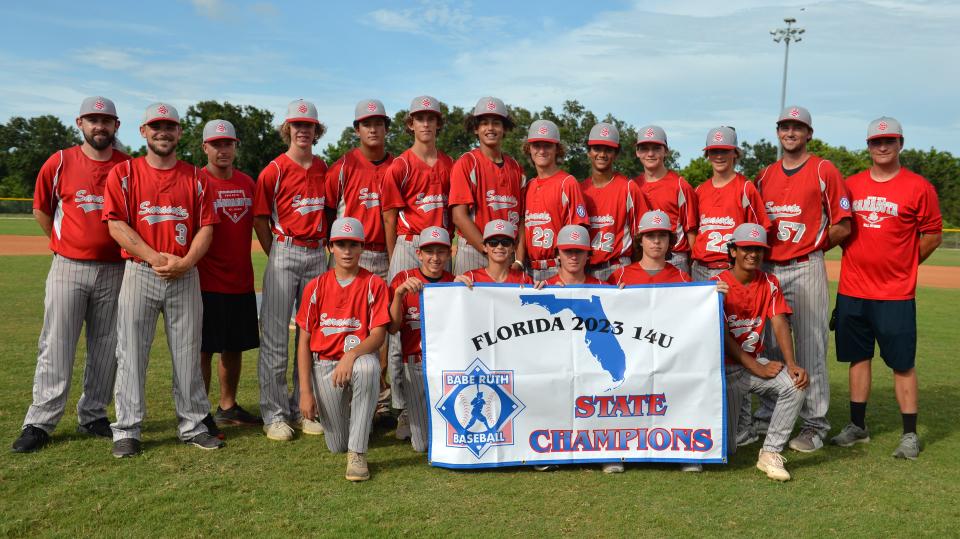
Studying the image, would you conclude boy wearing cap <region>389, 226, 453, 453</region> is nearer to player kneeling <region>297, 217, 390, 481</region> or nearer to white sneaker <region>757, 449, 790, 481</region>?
player kneeling <region>297, 217, 390, 481</region>

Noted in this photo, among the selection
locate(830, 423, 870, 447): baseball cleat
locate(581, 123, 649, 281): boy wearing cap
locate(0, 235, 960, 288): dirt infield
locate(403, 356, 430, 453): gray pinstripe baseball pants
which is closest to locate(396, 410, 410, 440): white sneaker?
locate(403, 356, 430, 453): gray pinstripe baseball pants

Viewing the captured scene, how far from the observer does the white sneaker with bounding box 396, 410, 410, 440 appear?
20.2 feet

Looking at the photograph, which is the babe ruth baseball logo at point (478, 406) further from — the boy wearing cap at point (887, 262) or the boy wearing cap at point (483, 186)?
the boy wearing cap at point (887, 262)

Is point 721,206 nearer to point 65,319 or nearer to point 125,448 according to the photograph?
point 125,448

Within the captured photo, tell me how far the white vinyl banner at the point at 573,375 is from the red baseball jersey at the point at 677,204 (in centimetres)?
112

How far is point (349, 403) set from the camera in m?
5.58

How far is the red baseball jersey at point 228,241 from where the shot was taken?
20.8 ft

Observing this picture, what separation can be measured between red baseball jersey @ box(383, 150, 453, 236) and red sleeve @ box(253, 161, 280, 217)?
0.90 meters

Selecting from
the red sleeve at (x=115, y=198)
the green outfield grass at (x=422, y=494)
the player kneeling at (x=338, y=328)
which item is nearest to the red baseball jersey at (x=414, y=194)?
the player kneeling at (x=338, y=328)

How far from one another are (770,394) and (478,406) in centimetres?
216

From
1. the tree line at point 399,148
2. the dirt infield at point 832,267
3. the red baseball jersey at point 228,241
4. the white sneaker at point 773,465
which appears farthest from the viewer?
the tree line at point 399,148

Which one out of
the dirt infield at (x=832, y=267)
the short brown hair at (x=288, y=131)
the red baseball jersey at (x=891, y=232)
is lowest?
the dirt infield at (x=832, y=267)

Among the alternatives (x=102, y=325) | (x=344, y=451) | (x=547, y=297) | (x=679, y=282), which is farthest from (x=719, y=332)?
(x=102, y=325)

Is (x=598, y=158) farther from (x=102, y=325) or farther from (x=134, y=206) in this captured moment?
(x=102, y=325)
